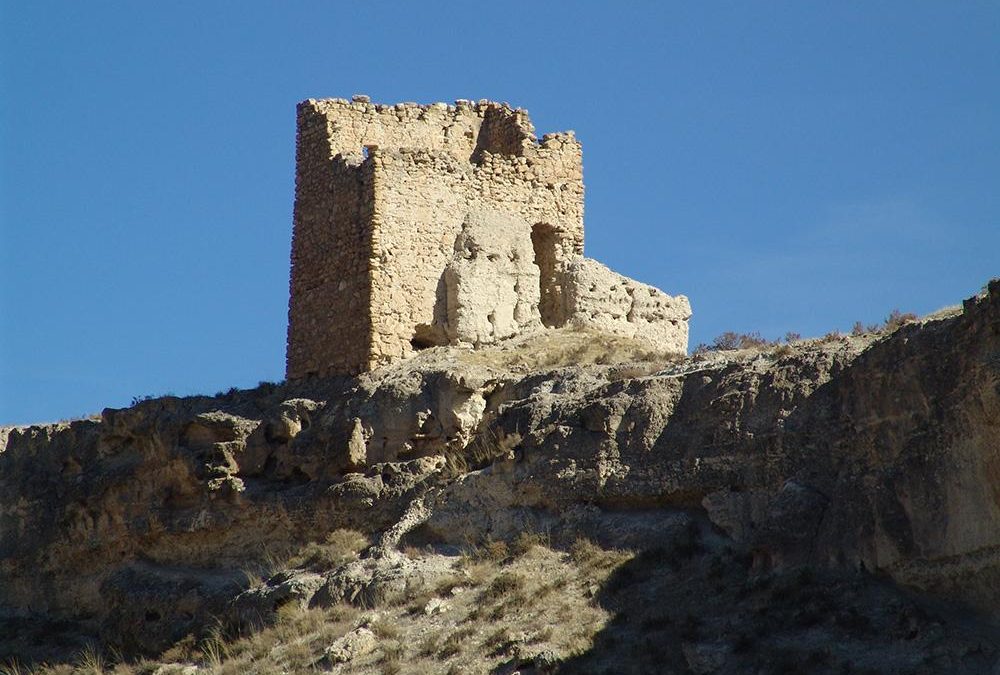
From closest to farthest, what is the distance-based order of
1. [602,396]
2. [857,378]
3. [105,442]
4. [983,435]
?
1. [983,435]
2. [857,378]
3. [602,396]
4. [105,442]

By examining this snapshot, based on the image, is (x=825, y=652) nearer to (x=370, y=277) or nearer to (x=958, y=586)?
(x=958, y=586)

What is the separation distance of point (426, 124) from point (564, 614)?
9770 mm

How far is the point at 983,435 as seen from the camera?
1761 centimetres

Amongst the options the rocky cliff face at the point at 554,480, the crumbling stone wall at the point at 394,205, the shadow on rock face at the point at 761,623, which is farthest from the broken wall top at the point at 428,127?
the shadow on rock face at the point at 761,623

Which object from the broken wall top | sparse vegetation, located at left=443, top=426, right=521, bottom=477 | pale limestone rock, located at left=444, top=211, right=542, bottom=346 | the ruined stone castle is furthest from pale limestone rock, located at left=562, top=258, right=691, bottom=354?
sparse vegetation, located at left=443, top=426, right=521, bottom=477

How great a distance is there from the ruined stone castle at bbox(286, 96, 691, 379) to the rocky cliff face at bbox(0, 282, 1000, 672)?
2.18 ft

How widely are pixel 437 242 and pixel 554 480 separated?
5.34m

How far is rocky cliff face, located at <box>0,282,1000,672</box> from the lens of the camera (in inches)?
717

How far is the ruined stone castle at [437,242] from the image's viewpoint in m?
25.7

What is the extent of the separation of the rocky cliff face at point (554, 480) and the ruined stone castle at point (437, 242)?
0.67 m

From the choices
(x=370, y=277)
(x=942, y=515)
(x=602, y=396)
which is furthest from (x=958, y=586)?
(x=370, y=277)

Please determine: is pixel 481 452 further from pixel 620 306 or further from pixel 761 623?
pixel 761 623

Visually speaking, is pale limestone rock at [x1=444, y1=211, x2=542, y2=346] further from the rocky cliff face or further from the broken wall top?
the broken wall top

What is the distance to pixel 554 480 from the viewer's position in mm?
22016
